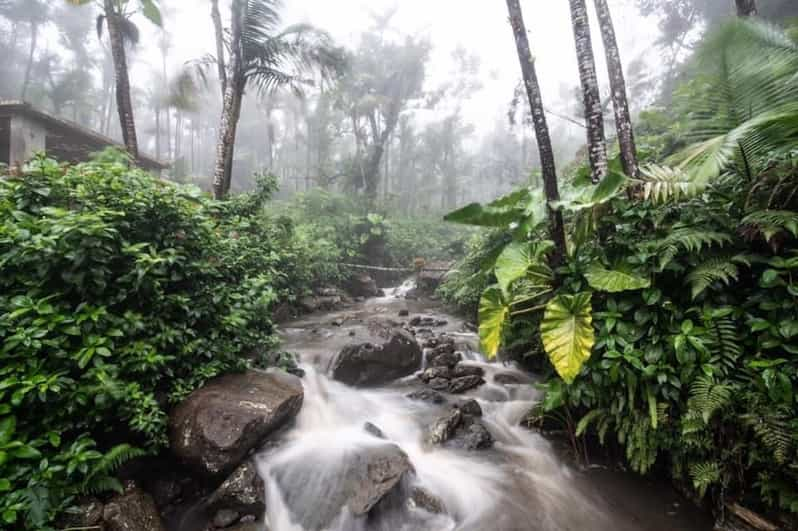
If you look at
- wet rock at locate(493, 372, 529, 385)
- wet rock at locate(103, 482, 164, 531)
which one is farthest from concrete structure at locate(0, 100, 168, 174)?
wet rock at locate(493, 372, 529, 385)

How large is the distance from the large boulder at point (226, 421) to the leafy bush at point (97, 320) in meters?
0.15

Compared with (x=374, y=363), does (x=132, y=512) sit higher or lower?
lower

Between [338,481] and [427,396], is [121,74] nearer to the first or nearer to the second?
[427,396]

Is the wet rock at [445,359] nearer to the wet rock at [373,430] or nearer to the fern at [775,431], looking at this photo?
the wet rock at [373,430]

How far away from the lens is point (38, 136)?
9266 millimetres

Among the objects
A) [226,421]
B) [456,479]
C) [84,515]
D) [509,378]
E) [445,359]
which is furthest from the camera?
[445,359]

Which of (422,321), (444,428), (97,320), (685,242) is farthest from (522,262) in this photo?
(422,321)

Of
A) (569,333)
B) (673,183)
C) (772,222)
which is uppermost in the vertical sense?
(673,183)

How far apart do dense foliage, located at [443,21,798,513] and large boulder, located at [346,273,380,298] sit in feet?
30.7

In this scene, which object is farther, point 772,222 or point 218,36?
point 218,36

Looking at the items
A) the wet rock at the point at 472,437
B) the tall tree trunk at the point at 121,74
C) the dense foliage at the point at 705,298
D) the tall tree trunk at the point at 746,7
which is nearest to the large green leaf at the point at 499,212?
the dense foliage at the point at 705,298

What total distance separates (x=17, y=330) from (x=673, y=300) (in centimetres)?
503

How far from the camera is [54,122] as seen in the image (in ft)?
30.9

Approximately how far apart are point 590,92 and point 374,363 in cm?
484
